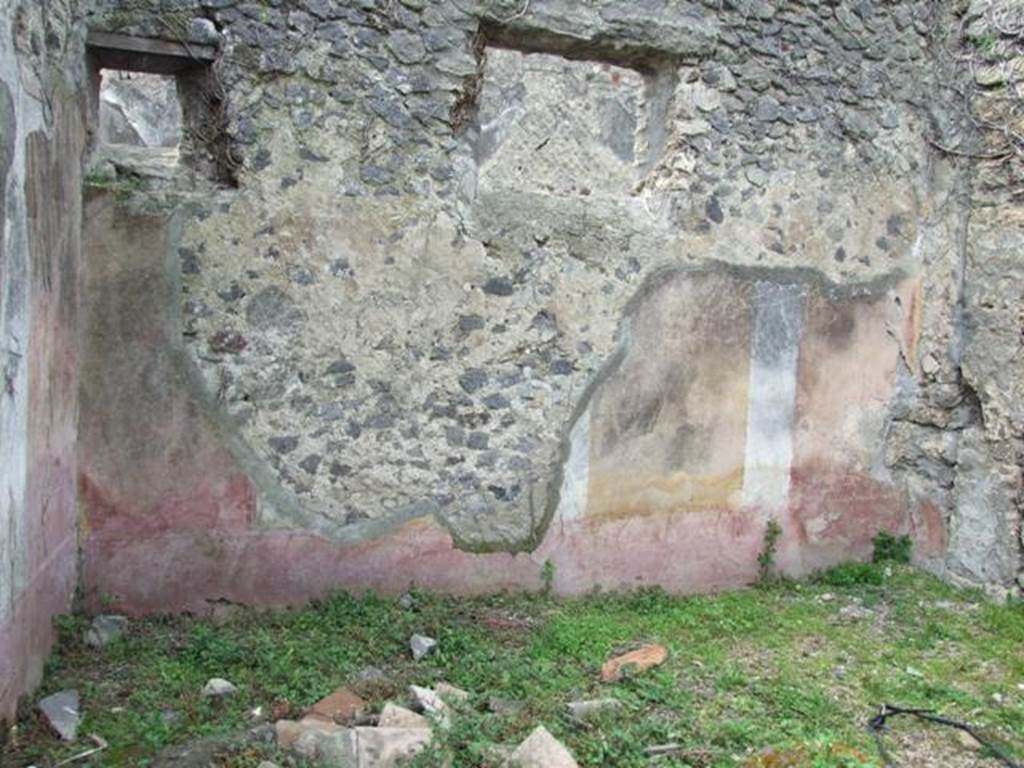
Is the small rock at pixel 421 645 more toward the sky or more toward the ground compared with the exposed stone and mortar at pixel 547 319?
more toward the ground

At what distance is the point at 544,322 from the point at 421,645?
157 centimetres

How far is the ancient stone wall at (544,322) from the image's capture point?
3.92m

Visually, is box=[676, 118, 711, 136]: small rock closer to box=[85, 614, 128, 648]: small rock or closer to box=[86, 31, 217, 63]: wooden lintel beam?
box=[86, 31, 217, 63]: wooden lintel beam

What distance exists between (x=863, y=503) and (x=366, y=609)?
9.07 ft

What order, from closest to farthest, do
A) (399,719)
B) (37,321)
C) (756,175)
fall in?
(399,719) < (37,321) < (756,175)

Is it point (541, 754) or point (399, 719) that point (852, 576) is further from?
point (399, 719)

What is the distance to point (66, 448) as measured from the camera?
3578 mm

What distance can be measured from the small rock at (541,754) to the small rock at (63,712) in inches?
53.0

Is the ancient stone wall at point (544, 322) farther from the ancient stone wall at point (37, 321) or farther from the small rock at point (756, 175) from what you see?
the ancient stone wall at point (37, 321)

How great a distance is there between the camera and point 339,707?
3.14 metres

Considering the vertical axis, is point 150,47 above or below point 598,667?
above

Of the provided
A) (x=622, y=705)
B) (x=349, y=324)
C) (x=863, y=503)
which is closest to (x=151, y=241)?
(x=349, y=324)

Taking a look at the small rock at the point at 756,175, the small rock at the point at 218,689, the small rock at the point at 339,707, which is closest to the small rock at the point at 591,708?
the small rock at the point at 339,707

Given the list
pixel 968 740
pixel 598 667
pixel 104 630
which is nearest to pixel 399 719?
pixel 598 667
